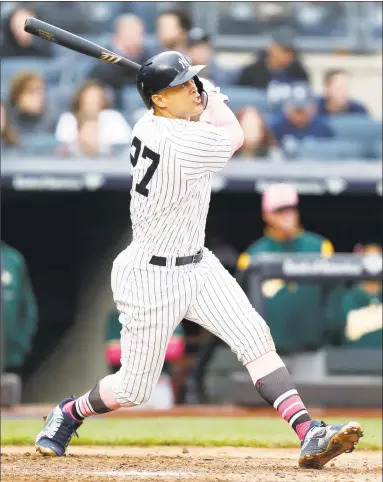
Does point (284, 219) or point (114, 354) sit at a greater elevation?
point (284, 219)

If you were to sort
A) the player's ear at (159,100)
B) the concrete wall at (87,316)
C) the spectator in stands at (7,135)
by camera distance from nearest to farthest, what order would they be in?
the player's ear at (159,100) < the spectator in stands at (7,135) < the concrete wall at (87,316)

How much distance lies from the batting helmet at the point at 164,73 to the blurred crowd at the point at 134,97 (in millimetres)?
4207

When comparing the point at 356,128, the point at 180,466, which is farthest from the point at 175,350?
the point at 180,466

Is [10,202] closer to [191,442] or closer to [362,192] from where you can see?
[362,192]

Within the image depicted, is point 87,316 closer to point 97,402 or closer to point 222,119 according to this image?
point 97,402

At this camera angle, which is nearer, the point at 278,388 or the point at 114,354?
the point at 278,388

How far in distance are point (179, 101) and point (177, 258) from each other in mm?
563

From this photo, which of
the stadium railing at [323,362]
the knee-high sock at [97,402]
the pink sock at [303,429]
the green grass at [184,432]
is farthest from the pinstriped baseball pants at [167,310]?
the stadium railing at [323,362]

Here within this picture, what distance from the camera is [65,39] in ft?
13.4

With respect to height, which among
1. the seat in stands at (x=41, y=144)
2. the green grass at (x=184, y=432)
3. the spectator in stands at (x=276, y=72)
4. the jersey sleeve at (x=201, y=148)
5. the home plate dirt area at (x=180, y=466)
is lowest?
the green grass at (x=184, y=432)

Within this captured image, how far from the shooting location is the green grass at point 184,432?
5.22 m

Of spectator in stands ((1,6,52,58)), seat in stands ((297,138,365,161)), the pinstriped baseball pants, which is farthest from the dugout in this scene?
the pinstriped baseball pants

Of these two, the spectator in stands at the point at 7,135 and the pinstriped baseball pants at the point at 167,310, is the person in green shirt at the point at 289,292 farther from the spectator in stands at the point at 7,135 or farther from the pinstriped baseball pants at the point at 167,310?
the pinstriped baseball pants at the point at 167,310

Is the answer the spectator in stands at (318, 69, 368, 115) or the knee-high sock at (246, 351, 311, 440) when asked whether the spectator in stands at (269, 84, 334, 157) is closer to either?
the spectator in stands at (318, 69, 368, 115)
